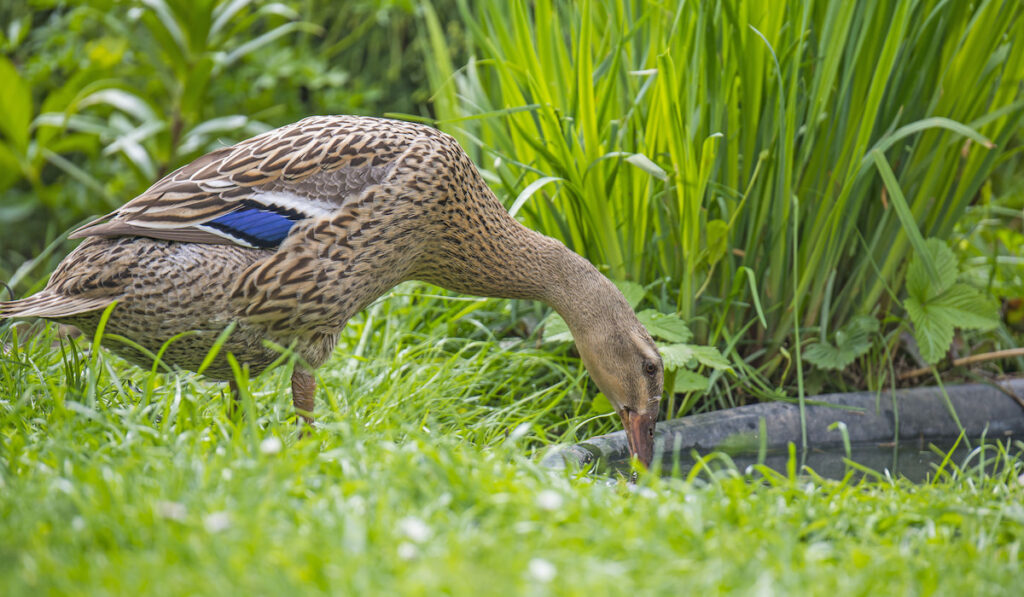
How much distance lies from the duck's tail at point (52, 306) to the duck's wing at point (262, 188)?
0.22 metres

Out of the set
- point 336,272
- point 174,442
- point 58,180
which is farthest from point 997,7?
point 58,180

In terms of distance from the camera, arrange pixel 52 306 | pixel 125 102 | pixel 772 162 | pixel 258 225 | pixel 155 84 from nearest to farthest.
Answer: pixel 52 306, pixel 258 225, pixel 772 162, pixel 125 102, pixel 155 84

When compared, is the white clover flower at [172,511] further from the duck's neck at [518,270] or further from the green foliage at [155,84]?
the green foliage at [155,84]

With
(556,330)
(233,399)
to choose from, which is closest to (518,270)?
(556,330)

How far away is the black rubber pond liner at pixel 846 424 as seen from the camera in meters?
3.45

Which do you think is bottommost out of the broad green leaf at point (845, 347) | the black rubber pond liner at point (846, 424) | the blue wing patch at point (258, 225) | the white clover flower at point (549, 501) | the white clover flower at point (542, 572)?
the black rubber pond liner at point (846, 424)

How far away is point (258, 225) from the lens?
3.02 m

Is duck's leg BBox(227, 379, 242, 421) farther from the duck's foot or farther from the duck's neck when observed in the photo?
the duck's neck

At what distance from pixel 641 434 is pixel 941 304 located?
4.68 feet

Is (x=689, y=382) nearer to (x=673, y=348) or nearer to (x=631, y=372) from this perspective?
(x=673, y=348)

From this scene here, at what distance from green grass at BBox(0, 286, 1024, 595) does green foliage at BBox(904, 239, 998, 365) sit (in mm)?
961

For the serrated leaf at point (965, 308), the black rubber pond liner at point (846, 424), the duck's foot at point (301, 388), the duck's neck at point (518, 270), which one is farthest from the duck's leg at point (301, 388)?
the serrated leaf at point (965, 308)

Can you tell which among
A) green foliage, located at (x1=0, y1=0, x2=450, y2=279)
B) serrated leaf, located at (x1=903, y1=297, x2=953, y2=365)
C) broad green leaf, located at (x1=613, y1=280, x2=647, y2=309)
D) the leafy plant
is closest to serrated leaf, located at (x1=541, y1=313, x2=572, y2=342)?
the leafy plant

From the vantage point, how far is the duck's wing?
3.00 metres
